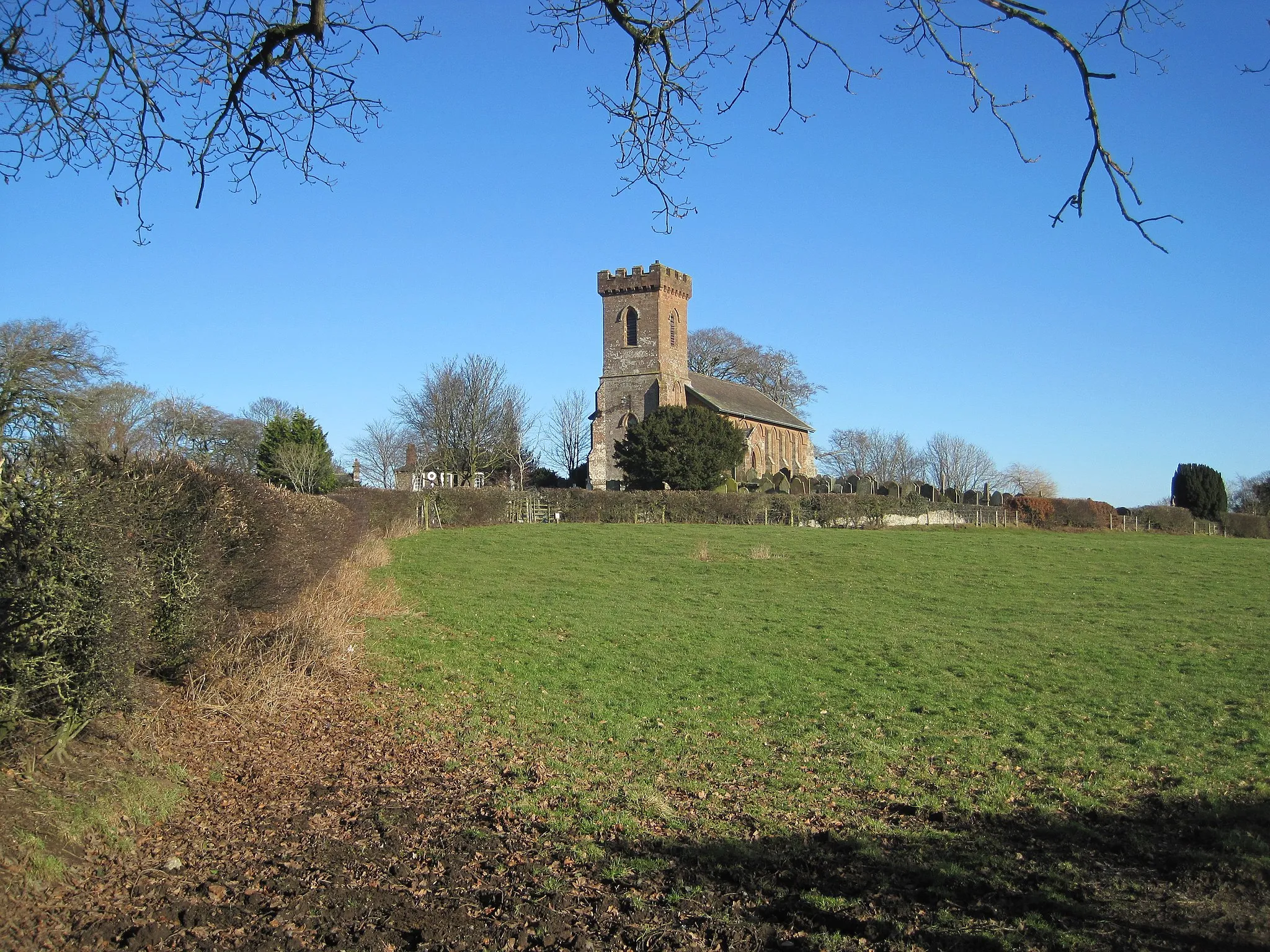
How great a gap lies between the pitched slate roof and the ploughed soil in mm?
51062

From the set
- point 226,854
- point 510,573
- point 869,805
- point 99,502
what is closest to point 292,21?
point 99,502

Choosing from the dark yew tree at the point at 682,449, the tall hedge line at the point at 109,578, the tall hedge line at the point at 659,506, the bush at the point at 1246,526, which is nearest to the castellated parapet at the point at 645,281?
the dark yew tree at the point at 682,449

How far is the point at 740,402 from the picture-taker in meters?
62.7

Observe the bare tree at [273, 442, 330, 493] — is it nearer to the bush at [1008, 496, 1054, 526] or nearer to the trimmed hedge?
the trimmed hedge

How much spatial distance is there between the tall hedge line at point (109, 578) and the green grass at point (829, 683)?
8.38 ft

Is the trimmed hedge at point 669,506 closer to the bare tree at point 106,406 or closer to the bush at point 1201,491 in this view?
the bare tree at point 106,406

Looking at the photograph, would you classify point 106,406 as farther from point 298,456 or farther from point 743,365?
point 743,365

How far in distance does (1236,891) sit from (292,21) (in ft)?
22.1

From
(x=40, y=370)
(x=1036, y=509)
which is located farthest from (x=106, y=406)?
(x=1036, y=509)

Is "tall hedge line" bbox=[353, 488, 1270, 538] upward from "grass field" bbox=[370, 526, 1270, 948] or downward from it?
upward

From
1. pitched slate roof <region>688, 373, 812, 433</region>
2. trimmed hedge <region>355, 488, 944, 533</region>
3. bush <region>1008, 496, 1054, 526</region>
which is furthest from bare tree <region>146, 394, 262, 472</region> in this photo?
bush <region>1008, 496, 1054, 526</region>

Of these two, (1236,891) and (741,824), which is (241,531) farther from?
(1236,891)

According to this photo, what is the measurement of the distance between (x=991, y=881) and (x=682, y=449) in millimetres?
39789

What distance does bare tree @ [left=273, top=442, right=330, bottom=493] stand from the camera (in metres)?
39.5
